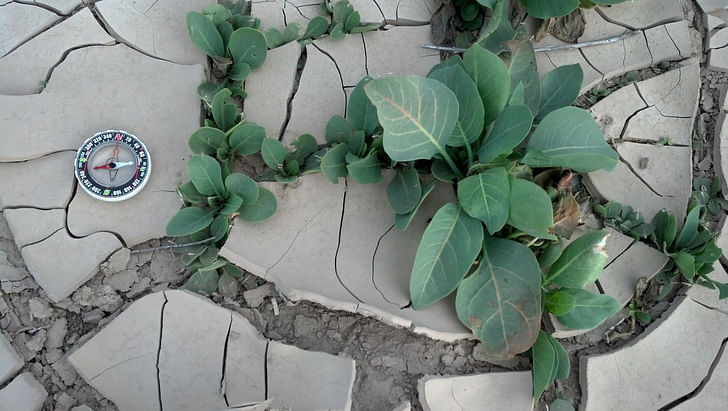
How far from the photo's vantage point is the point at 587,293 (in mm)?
2125

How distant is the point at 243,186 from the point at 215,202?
0.12 m

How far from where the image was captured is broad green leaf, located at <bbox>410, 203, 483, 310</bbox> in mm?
2029

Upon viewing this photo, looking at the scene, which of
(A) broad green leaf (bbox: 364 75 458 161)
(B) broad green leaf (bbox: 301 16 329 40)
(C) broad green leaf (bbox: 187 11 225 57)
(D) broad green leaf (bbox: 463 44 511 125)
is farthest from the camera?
(B) broad green leaf (bbox: 301 16 329 40)

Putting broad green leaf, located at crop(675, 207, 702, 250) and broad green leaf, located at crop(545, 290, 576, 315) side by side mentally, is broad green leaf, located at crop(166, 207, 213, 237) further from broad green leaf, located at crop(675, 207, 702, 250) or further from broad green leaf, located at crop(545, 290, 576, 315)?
broad green leaf, located at crop(675, 207, 702, 250)

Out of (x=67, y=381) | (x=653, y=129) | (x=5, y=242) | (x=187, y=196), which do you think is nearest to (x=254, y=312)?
(x=187, y=196)

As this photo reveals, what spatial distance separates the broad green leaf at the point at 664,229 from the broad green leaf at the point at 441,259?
817 mm

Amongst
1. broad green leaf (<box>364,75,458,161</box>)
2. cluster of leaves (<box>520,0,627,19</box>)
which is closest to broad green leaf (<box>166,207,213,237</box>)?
broad green leaf (<box>364,75,458,161</box>)

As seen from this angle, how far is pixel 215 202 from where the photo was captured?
2.21m

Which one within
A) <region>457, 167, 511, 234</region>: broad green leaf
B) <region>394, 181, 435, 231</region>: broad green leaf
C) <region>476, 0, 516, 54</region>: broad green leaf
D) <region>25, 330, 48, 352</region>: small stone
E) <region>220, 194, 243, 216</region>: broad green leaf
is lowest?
<region>25, 330, 48, 352</region>: small stone

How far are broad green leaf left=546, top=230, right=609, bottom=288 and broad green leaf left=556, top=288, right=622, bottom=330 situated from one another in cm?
4

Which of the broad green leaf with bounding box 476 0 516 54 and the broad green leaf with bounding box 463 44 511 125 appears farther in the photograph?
the broad green leaf with bounding box 476 0 516 54

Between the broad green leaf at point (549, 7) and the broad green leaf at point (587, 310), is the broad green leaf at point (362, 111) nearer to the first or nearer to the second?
the broad green leaf at point (549, 7)

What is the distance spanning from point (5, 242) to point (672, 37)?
116 inches

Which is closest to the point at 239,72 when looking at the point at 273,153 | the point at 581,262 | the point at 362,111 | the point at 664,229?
the point at 273,153
